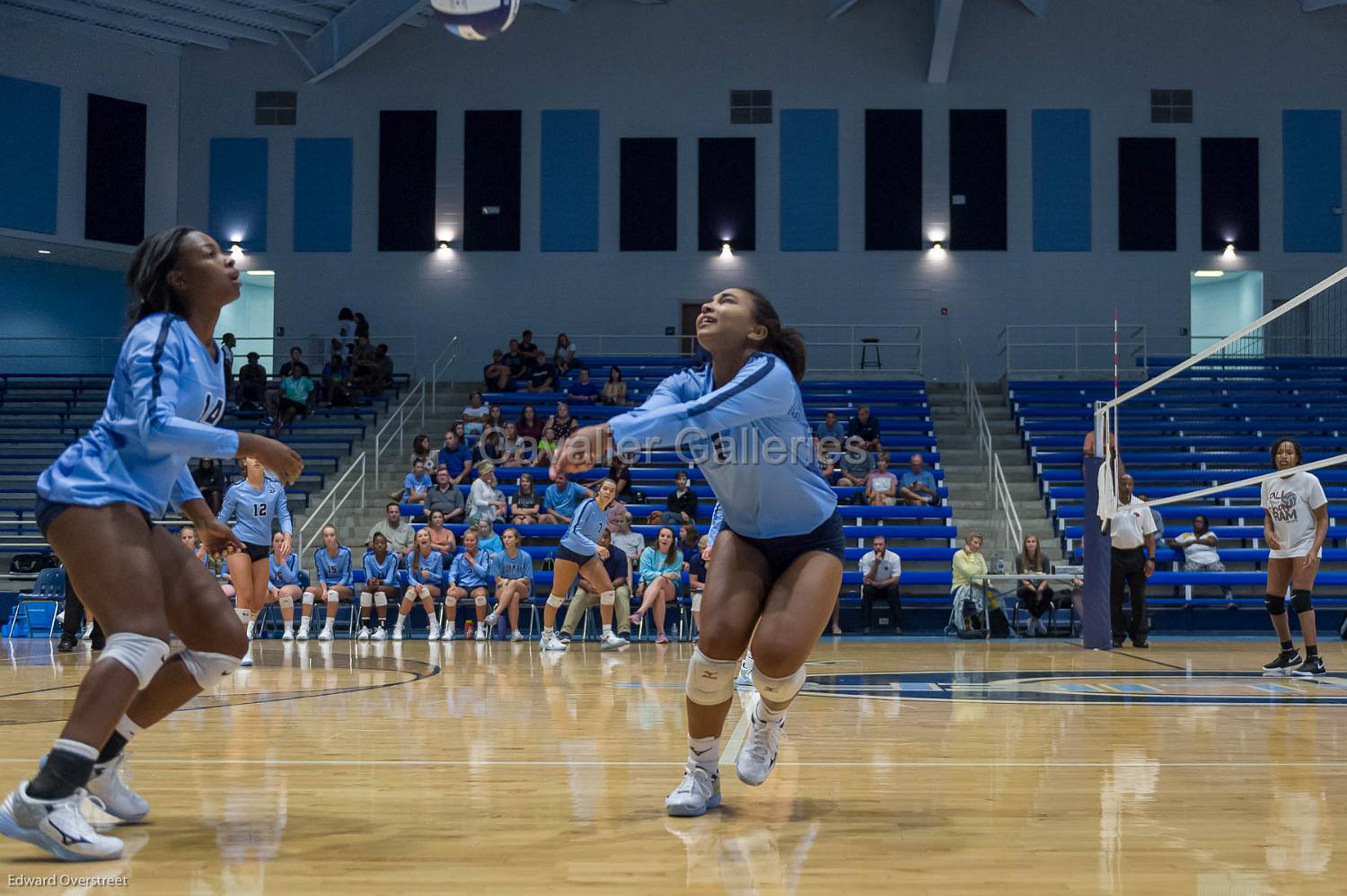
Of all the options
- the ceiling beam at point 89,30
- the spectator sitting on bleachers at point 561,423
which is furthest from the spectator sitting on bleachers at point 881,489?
the ceiling beam at point 89,30

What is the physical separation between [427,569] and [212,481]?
140 inches

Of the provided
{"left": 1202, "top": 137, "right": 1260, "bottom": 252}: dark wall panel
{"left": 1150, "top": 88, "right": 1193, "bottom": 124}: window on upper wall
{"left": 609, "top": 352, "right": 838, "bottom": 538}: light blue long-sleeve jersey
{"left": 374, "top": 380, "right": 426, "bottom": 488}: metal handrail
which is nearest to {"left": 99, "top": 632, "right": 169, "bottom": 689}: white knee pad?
{"left": 609, "top": 352, "right": 838, "bottom": 538}: light blue long-sleeve jersey

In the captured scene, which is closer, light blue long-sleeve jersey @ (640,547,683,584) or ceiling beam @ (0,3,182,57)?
light blue long-sleeve jersey @ (640,547,683,584)

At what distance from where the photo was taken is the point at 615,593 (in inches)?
537

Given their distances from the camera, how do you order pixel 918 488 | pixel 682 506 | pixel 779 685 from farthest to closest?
pixel 918 488 → pixel 682 506 → pixel 779 685

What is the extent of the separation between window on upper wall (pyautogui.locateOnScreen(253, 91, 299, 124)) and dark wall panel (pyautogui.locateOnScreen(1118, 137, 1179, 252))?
15424mm

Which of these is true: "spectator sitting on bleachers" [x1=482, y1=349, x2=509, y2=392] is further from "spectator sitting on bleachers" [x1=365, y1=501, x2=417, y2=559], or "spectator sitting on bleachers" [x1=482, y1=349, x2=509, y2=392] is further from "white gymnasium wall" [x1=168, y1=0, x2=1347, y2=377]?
"spectator sitting on bleachers" [x1=365, y1=501, x2=417, y2=559]

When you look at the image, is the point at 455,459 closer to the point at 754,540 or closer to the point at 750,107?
the point at 750,107

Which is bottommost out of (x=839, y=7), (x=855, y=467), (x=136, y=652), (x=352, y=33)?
(x=136, y=652)

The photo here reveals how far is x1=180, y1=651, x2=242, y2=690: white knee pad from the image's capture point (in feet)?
12.5

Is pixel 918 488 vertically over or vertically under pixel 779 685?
over

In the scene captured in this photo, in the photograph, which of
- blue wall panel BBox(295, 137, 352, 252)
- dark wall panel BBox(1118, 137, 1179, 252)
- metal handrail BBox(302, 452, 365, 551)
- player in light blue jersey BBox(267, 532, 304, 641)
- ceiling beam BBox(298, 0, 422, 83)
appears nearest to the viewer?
player in light blue jersey BBox(267, 532, 304, 641)

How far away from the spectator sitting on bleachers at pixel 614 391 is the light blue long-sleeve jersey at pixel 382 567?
20.2 ft

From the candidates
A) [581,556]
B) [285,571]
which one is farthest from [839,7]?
[285,571]
